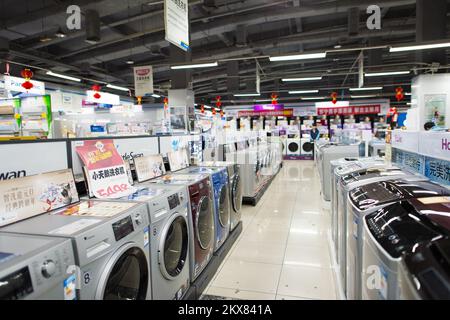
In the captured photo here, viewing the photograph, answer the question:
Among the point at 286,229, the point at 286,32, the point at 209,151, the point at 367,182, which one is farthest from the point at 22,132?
the point at 286,32

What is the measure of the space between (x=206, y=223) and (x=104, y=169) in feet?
4.09

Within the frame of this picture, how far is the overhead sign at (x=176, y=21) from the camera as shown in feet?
13.2

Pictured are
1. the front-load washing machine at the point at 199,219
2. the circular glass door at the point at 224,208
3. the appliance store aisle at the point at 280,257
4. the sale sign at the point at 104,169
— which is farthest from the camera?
the circular glass door at the point at 224,208

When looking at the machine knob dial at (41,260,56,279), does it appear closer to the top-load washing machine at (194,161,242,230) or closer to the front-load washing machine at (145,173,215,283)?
the front-load washing machine at (145,173,215,283)

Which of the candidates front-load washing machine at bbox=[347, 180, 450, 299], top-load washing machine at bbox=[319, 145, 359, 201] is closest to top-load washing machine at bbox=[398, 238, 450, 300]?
front-load washing machine at bbox=[347, 180, 450, 299]

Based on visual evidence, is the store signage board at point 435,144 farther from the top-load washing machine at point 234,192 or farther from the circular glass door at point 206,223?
the top-load washing machine at point 234,192

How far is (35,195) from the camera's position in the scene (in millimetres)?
1878

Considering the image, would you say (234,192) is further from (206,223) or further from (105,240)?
(105,240)

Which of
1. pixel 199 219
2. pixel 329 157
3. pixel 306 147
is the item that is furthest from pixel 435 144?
pixel 306 147

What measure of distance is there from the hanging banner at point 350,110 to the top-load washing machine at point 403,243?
1827 centimetres

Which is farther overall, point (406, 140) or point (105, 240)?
point (406, 140)

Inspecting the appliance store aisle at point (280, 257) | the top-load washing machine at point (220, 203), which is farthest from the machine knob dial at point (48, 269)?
the top-load washing machine at point (220, 203)

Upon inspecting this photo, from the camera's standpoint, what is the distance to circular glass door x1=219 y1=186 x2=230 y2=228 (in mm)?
3637

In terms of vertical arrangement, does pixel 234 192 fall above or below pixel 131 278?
above
